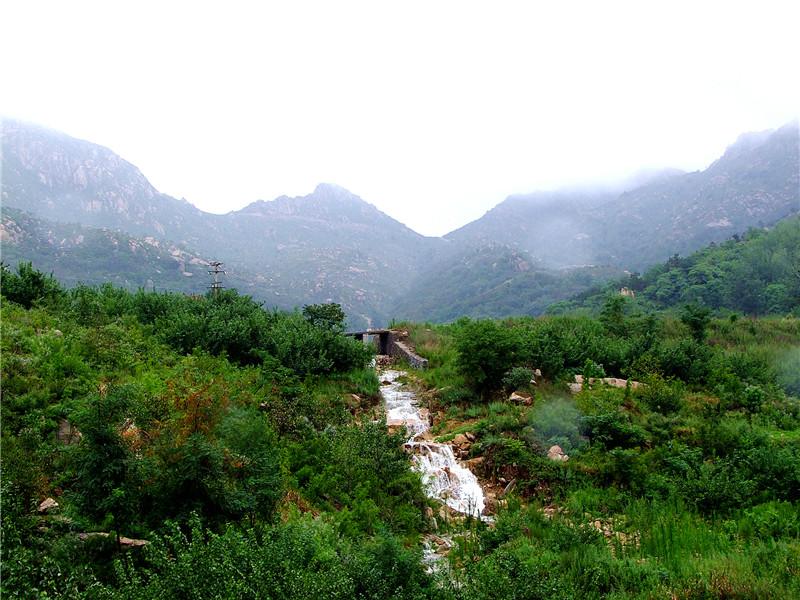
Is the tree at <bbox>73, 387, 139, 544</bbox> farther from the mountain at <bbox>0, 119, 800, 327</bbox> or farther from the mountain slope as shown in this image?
the mountain at <bbox>0, 119, 800, 327</bbox>

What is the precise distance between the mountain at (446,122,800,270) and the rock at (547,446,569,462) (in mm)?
105251

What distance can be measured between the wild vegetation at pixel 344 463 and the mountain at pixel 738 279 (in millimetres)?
36177

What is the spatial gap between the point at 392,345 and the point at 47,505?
20.9m

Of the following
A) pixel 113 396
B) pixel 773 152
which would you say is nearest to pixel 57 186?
pixel 113 396

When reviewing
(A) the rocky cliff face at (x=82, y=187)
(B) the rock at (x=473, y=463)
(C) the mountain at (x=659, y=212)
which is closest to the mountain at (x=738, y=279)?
(B) the rock at (x=473, y=463)

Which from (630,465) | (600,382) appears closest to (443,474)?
(630,465)

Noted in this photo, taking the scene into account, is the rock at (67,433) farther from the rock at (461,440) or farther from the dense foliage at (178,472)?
the rock at (461,440)

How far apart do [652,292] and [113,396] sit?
2313 inches

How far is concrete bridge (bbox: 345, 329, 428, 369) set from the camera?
70.5ft

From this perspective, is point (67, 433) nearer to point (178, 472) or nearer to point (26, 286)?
point (178, 472)

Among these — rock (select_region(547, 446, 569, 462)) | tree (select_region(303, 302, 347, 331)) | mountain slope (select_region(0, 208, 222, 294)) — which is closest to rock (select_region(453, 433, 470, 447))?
rock (select_region(547, 446, 569, 462))

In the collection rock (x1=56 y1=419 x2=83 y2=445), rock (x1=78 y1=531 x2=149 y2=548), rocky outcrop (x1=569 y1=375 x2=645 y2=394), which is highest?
rock (x1=56 y1=419 x2=83 y2=445)

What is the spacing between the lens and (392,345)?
25.9m

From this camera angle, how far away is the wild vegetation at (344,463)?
492 centimetres
